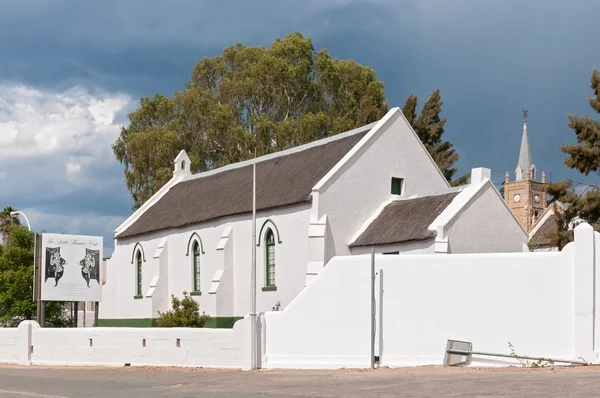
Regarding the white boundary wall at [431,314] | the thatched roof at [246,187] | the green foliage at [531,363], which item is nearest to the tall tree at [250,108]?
the thatched roof at [246,187]

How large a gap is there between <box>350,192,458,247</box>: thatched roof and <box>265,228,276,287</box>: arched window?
409 centimetres

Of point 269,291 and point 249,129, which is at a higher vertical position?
point 249,129

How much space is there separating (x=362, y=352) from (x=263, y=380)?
11.7 ft

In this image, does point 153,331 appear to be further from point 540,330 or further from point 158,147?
point 158,147

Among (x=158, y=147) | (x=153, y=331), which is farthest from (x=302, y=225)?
(x=158, y=147)

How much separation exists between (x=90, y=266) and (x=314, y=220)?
10601 mm

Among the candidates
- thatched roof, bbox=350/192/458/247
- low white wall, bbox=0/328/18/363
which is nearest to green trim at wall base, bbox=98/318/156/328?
low white wall, bbox=0/328/18/363

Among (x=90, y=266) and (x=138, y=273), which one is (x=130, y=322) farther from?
(x=90, y=266)

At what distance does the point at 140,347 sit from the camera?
2727cm

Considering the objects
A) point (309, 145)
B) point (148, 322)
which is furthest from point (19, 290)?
point (309, 145)

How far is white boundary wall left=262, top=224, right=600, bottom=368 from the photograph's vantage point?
840 inches

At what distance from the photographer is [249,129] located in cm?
6322

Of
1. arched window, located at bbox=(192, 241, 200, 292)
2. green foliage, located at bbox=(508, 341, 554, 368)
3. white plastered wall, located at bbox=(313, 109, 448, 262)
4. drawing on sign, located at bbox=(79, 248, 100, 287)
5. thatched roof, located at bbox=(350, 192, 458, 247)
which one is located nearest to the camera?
green foliage, located at bbox=(508, 341, 554, 368)

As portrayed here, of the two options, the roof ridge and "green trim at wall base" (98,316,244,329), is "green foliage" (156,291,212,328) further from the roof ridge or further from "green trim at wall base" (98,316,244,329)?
the roof ridge
